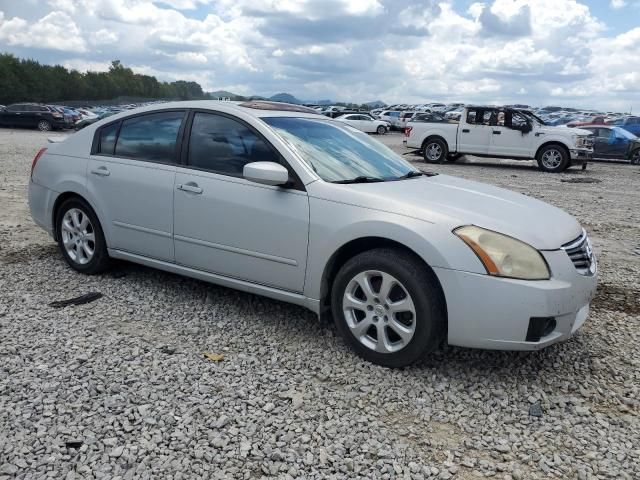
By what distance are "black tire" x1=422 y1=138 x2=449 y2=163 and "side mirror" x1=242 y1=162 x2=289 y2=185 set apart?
48.2 ft

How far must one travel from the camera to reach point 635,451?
2783 millimetres

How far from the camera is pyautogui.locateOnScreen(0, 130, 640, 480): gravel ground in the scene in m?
2.64

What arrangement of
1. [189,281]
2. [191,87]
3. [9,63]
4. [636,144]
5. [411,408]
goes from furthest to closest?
1. [191,87]
2. [9,63]
3. [636,144]
4. [189,281]
5. [411,408]

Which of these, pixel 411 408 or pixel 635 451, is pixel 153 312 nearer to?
pixel 411 408

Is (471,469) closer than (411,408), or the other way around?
(471,469)

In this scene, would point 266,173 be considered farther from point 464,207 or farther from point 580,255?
point 580,255

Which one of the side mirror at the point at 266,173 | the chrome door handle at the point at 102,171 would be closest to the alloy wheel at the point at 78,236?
the chrome door handle at the point at 102,171

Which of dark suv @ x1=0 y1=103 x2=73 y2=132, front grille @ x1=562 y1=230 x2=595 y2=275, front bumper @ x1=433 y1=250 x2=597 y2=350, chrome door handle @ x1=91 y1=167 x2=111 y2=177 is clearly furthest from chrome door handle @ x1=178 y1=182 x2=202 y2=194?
dark suv @ x1=0 y1=103 x2=73 y2=132

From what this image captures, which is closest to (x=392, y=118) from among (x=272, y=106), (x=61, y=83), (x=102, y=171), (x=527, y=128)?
(x=527, y=128)

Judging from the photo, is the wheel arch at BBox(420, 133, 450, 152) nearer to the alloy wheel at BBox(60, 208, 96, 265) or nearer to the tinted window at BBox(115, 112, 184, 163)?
the tinted window at BBox(115, 112, 184, 163)

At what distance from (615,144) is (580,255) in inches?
730

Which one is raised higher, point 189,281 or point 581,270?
point 581,270

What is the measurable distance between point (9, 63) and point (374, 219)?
93.0m

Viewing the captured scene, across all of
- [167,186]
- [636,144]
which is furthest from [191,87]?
[167,186]
